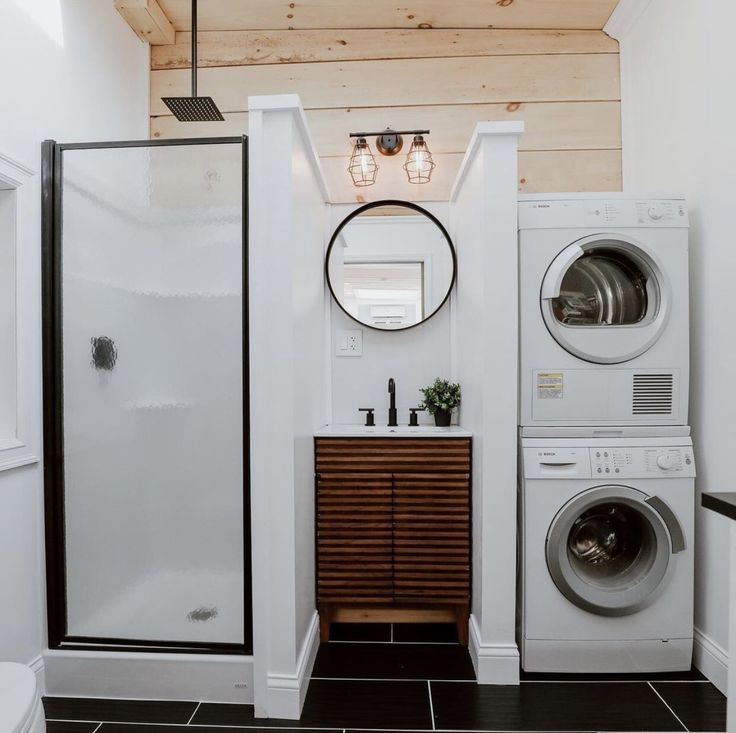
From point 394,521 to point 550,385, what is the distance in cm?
87

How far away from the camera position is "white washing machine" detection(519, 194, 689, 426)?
2051 mm

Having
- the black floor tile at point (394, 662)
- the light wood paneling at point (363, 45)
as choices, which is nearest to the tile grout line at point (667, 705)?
the black floor tile at point (394, 662)

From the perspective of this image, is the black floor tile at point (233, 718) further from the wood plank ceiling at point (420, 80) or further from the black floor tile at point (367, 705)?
the wood plank ceiling at point (420, 80)

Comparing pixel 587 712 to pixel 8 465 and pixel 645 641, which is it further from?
pixel 8 465

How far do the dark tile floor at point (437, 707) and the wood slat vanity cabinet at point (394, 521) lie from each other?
11.0 inches

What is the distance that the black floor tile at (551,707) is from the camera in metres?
1.77

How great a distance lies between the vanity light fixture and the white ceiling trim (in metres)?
1.06

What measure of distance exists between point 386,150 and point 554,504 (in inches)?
74.0

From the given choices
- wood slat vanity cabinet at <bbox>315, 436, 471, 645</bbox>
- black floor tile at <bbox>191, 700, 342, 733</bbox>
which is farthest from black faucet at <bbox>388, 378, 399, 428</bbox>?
black floor tile at <bbox>191, 700, 342, 733</bbox>

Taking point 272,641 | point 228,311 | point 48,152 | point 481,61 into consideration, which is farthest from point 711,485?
point 48,152

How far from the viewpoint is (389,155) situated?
2.77 meters

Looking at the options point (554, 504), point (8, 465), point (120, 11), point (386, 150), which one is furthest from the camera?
point (386, 150)

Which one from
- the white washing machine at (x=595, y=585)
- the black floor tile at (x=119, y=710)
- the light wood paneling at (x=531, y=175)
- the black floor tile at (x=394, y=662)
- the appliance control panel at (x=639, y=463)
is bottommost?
the black floor tile at (x=394, y=662)

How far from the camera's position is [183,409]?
1.91 metres
